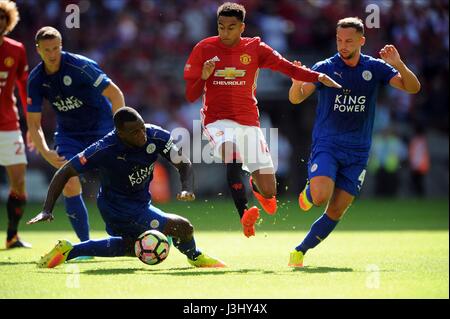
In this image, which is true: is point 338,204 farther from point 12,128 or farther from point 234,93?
point 12,128

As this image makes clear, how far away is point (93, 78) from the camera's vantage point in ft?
36.7

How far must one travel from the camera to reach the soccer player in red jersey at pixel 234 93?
10422mm

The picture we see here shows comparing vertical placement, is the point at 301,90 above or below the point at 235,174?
above

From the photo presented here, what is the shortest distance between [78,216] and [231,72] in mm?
2398

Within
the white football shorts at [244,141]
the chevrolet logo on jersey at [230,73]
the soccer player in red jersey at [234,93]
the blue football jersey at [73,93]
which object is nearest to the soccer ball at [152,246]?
the soccer player in red jersey at [234,93]

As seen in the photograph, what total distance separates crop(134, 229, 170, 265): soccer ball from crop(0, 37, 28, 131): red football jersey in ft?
11.8

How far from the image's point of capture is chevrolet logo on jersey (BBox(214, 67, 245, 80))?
34.8 ft

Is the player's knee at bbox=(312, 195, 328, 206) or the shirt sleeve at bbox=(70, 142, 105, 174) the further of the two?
the player's knee at bbox=(312, 195, 328, 206)

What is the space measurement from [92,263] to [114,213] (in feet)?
3.43

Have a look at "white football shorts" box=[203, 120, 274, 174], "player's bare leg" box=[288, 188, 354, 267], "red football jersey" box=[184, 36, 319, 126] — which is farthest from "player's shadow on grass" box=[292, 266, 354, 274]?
"red football jersey" box=[184, 36, 319, 126]

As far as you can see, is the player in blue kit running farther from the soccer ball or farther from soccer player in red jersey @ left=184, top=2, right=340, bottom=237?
soccer player in red jersey @ left=184, top=2, right=340, bottom=237

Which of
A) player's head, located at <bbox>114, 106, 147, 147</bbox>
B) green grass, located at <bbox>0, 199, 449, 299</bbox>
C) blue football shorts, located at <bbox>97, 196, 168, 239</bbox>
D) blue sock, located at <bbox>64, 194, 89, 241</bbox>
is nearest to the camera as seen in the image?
green grass, located at <bbox>0, 199, 449, 299</bbox>

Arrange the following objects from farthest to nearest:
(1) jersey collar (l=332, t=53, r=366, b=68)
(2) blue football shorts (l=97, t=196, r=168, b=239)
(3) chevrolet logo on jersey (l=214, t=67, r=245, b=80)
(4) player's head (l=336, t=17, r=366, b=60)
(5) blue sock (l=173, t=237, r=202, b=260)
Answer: (3) chevrolet logo on jersey (l=214, t=67, r=245, b=80) → (1) jersey collar (l=332, t=53, r=366, b=68) → (4) player's head (l=336, t=17, r=366, b=60) → (5) blue sock (l=173, t=237, r=202, b=260) → (2) blue football shorts (l=97, t=196, r=168, b=239)

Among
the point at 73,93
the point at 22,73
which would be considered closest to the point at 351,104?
the point at 73,93
